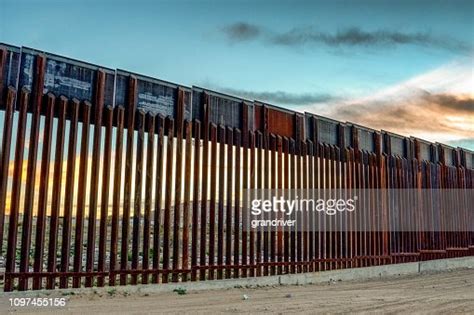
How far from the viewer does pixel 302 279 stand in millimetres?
13938

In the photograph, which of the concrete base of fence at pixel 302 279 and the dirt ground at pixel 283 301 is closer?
the dirt ground at pixel 283 301

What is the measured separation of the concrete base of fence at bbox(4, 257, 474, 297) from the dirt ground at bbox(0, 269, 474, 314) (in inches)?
8.8

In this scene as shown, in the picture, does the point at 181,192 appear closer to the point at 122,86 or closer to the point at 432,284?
the point at 122,86

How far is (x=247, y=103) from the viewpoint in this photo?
13719mm

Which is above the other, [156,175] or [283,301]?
[156,175]

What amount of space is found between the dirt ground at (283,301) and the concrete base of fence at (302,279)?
22cm

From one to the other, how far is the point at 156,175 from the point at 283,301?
388 centimetres

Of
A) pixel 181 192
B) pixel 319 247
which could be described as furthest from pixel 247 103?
pixel 319 247

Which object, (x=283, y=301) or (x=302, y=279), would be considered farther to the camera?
(x=302, y=279)

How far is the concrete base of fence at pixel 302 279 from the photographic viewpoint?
1010cm

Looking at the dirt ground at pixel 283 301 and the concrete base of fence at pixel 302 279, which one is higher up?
the concrete base of fence at pixel 302 279

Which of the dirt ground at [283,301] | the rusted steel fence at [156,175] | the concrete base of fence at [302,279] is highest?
the rusted steel fence at [156,175]

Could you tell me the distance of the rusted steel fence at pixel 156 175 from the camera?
9.59 m

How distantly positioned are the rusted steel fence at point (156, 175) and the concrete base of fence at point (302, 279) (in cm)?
19
